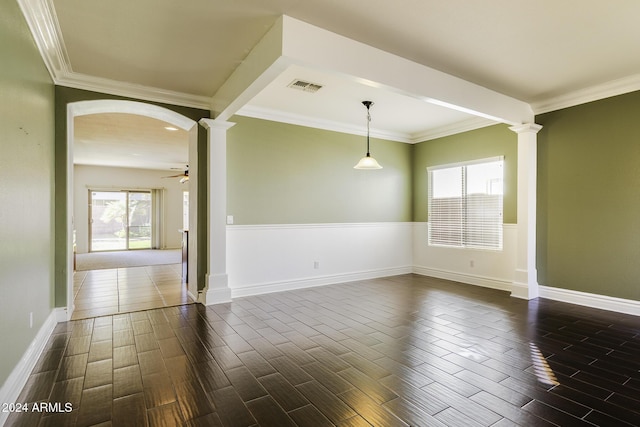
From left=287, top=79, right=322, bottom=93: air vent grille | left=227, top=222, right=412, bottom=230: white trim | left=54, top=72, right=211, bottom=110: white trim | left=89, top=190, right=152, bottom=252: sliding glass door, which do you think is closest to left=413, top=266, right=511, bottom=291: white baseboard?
left=227, top=222, right=412, bottom=230: white trim

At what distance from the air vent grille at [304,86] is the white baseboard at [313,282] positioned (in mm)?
2937

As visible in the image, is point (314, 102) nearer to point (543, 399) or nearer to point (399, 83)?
point (399, 83)

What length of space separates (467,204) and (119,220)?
36.3 ft

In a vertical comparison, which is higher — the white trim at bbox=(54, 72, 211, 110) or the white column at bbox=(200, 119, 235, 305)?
the white trim at bbox=(54, 72, 211, 110)

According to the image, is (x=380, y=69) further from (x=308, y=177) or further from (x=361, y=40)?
(x=308, y=177)

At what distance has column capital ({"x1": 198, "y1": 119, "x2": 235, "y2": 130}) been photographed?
4.41 m

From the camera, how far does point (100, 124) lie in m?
5.97

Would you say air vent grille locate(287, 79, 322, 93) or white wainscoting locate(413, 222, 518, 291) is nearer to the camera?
air vent grille locate(287, 79, 322, 93)

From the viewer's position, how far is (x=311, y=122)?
5547 millimetres

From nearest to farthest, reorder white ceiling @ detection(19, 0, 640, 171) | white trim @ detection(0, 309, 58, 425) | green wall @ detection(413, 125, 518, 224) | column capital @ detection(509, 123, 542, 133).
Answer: white trim @ detection(0, 309, 58, 425)
white ceiling @ detection(19, 0, 640, 171)
column capital @ detection(509, 123, 542, 133)
green wall @ detection(413, 125, 518, 224)

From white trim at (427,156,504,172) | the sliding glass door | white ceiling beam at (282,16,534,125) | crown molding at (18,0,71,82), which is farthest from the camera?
the sliding glass door

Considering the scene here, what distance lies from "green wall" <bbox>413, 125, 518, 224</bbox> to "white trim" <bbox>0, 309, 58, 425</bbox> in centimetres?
602

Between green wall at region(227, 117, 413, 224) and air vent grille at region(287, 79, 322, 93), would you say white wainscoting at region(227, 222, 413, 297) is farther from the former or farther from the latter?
air vent grille at region(287, 79, 322, 93)

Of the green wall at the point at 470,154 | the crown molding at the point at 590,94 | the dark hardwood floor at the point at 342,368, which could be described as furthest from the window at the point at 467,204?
the dark hardwood floor at the point at 342,368
